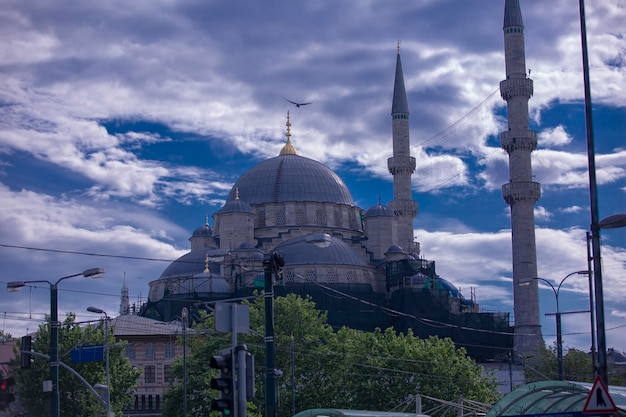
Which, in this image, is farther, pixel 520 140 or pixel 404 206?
pixel 404 206

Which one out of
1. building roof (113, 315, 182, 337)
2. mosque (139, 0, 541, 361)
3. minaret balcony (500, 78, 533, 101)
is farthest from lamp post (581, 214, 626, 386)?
minaret balcony (500, 78, 533, 101)

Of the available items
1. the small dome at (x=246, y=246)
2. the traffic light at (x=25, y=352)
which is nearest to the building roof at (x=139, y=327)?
the small dome at (x=246, y=246)

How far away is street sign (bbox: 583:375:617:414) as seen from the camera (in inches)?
678

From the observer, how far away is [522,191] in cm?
7538

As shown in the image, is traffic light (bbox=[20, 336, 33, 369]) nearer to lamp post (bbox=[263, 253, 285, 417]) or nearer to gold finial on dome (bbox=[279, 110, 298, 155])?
lamp post (bbox=[263, 253, 285, 417])

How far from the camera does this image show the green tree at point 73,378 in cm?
5234

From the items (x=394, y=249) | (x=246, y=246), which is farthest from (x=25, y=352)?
(x=394, y=249)

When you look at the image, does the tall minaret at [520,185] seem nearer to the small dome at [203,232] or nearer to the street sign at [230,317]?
the small dome at [203,232]

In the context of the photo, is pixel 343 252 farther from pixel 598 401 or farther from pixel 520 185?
pixel 598 401

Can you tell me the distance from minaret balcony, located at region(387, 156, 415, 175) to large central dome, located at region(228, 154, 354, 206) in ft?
21.4

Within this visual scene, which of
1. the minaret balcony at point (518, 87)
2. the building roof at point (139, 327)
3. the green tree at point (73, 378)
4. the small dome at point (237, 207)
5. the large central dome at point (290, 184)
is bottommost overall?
the green tree at point (73, 378)

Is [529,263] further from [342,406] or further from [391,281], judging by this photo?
[342,406]

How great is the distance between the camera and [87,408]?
173ft

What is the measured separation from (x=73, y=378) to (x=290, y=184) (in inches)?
1728
